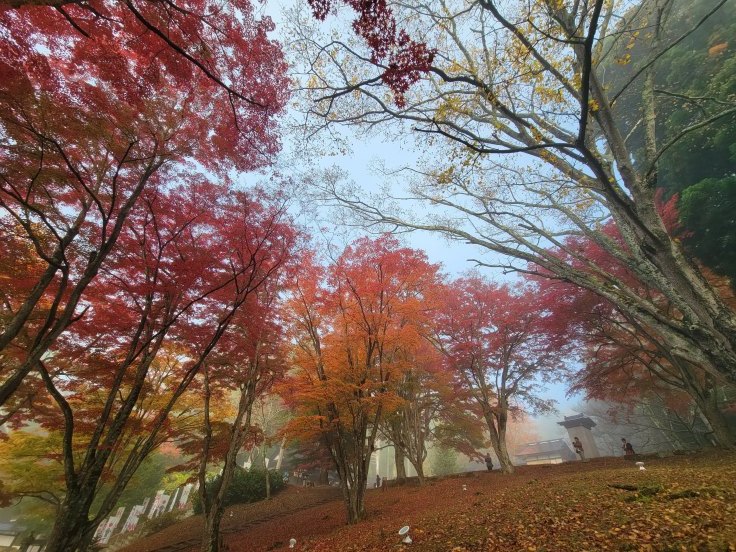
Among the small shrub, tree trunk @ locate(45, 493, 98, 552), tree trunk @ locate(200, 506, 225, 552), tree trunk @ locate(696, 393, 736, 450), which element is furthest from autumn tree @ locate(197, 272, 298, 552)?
tree trunk @ locate(696, 393, 736, 450)

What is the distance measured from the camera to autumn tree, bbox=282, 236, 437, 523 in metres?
8.08

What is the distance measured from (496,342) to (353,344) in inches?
320

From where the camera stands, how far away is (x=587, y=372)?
14742mm

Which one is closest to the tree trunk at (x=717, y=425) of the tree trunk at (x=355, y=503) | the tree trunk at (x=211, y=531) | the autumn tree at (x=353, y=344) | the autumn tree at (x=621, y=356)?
the autumn tree at (x=621, y=356)

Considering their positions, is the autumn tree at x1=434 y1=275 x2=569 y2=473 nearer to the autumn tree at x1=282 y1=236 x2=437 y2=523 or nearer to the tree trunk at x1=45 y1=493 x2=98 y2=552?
the autumn tree at x1=282 y1=236 x2=437 y2=523

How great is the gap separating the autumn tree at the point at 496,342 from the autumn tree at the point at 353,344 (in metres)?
4.93

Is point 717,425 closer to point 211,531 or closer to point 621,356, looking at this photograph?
point 621,356

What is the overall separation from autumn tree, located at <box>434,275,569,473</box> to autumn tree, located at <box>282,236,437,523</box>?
4.93 meters

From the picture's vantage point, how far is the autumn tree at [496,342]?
13.5 meters

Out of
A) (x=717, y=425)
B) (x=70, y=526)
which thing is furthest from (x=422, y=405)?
(x=70, y=526)

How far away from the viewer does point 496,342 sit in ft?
46.3

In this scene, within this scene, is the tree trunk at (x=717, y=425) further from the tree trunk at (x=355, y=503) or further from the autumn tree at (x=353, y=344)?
the tree trunk at (x=355, y=503)

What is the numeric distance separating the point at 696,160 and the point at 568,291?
7.30m

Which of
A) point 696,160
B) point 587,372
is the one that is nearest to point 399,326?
point 587,372
